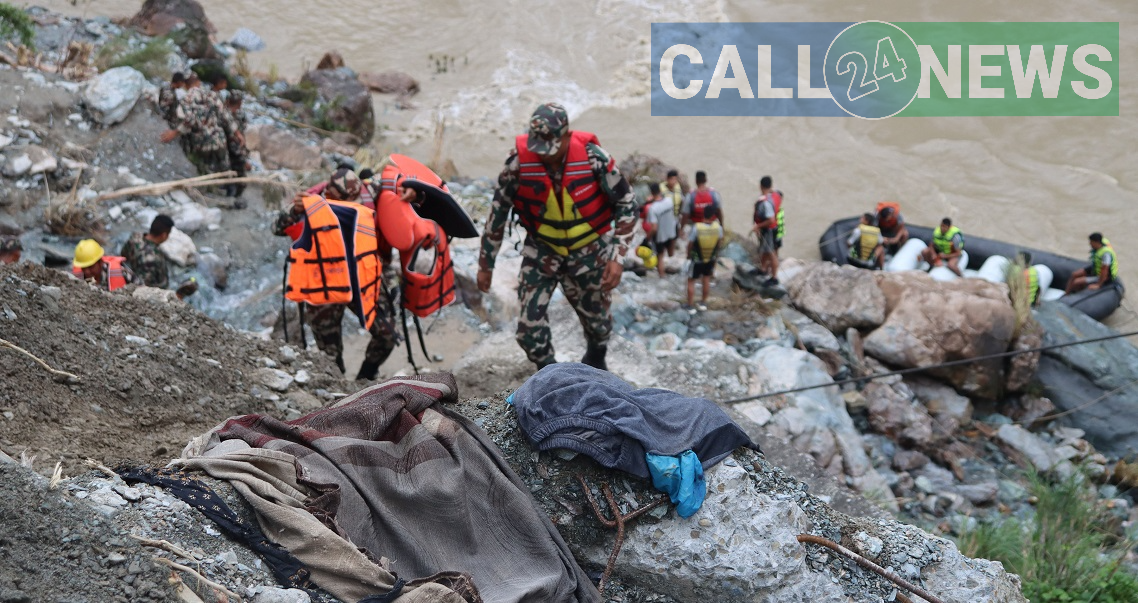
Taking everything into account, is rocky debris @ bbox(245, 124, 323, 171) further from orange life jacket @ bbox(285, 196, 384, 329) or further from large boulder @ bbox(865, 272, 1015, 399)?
large boulder @ bbox(865, 272, 1015, 399)

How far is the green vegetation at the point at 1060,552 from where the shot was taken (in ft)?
14.6

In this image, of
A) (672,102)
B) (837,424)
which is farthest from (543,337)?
(672,102)

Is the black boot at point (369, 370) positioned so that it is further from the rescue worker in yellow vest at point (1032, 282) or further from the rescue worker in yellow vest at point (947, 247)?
the rescue worker in yellow vest at point (947, 247)

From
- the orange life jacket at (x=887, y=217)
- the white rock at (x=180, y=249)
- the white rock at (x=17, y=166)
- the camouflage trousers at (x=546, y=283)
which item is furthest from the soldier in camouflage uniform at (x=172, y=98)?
the orange life jacket at (x=887, y=217)

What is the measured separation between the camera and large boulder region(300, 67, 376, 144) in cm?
1126

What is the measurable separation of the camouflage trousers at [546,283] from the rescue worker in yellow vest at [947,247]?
250 inches

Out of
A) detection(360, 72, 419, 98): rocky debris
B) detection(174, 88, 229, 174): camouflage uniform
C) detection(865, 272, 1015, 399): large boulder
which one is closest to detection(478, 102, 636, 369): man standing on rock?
detection(865, 272, 1015, 399): large boulder

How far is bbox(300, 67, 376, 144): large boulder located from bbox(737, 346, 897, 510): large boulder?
6956 mm

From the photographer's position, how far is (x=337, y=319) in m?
4.78

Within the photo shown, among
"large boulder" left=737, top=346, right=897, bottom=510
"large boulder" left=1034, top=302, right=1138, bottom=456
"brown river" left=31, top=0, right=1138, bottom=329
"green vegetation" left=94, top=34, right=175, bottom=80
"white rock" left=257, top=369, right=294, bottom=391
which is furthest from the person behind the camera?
"brown river" left=31, top=0, right=1138, bottom=329

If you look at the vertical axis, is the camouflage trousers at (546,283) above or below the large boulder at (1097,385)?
above

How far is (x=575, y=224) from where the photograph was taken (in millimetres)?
4629

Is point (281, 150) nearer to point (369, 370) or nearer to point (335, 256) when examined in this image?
point (369, 370)

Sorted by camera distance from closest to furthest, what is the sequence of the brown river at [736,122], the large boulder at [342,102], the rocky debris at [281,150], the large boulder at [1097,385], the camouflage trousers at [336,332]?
the camouflage trousers at [336,332] → the large boulder at [1097,385] → the rocky debris at [281,150] → the large boulder at [342,102] → the brown river at [736,122]
